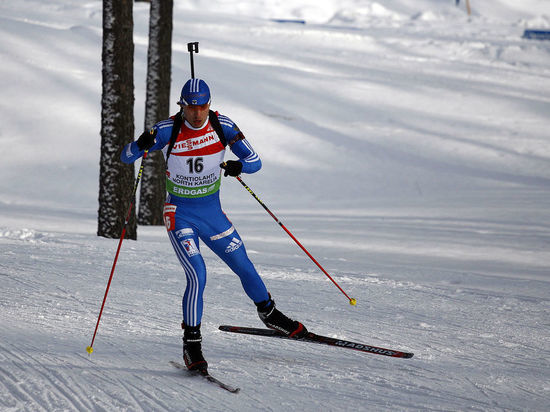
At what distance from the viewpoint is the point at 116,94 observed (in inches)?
369

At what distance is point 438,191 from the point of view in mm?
17469

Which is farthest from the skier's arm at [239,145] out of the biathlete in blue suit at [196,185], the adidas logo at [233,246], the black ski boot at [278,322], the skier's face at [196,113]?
the black ski boot at [278,322]

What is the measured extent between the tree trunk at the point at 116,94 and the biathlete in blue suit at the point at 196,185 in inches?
172

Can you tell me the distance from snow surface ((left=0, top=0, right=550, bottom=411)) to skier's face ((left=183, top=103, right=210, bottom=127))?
5.80 feet

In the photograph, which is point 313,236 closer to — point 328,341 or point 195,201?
point 328,341

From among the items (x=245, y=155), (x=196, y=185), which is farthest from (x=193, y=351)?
(x=245, y=155)

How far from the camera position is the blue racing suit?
509cm

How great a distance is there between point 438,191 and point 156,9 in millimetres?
8718

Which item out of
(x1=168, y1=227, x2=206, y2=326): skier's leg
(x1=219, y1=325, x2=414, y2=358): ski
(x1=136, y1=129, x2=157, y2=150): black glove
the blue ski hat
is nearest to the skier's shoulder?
the blue ski hat

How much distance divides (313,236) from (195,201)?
666 cm

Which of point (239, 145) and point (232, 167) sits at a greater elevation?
point (239, 145)

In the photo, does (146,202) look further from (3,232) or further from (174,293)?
(174,293)

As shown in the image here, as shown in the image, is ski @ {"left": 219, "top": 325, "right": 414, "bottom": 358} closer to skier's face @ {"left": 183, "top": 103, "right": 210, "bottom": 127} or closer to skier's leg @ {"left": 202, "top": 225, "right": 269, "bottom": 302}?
skier's leg @ {"left": 202, "top": 225, "right": 269, "bottom": 302}

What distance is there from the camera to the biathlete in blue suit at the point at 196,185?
199 inches
